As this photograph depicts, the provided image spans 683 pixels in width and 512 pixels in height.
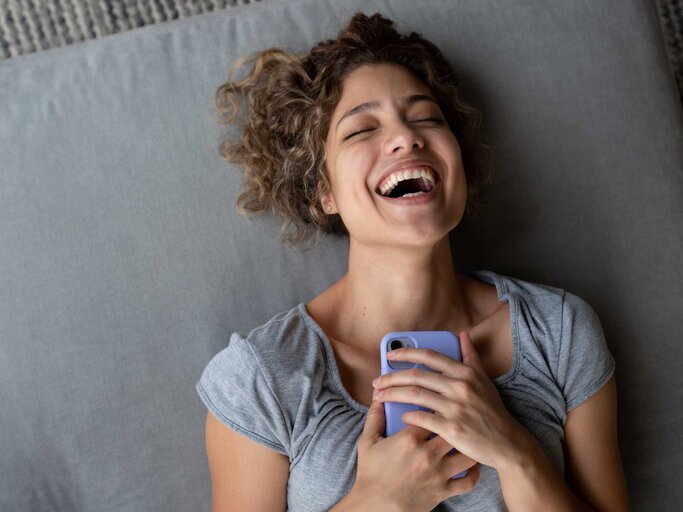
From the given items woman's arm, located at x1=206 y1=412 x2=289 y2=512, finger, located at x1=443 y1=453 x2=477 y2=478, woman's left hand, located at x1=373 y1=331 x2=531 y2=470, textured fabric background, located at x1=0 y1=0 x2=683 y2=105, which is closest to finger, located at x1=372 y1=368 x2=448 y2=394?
woman's left hand, located at x1=373 y1=331 x2=531 y2=470

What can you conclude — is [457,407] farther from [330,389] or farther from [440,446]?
[330,389]

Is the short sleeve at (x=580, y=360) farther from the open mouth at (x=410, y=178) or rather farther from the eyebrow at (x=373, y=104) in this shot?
the eyebrow at (x=373, y=104)

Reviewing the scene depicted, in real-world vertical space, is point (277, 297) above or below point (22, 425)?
above

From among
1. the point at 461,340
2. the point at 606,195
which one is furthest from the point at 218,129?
the point at 606,195

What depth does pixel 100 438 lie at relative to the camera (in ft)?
4.35

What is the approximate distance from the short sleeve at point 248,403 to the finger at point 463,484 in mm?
259

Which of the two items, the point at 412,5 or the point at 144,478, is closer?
the point at 144,478

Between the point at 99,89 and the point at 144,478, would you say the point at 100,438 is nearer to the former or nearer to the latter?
the point at 144,478

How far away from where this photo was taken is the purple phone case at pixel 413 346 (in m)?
1.08

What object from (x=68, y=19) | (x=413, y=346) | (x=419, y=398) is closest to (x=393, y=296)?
(x=413, y=346)

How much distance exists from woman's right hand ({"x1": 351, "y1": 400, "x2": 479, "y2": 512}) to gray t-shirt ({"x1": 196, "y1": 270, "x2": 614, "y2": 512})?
52 millimetres

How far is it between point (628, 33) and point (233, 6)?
841 millimetres

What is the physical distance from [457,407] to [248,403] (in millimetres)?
321

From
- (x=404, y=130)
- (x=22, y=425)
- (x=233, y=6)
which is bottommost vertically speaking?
(x=22, y=425)
